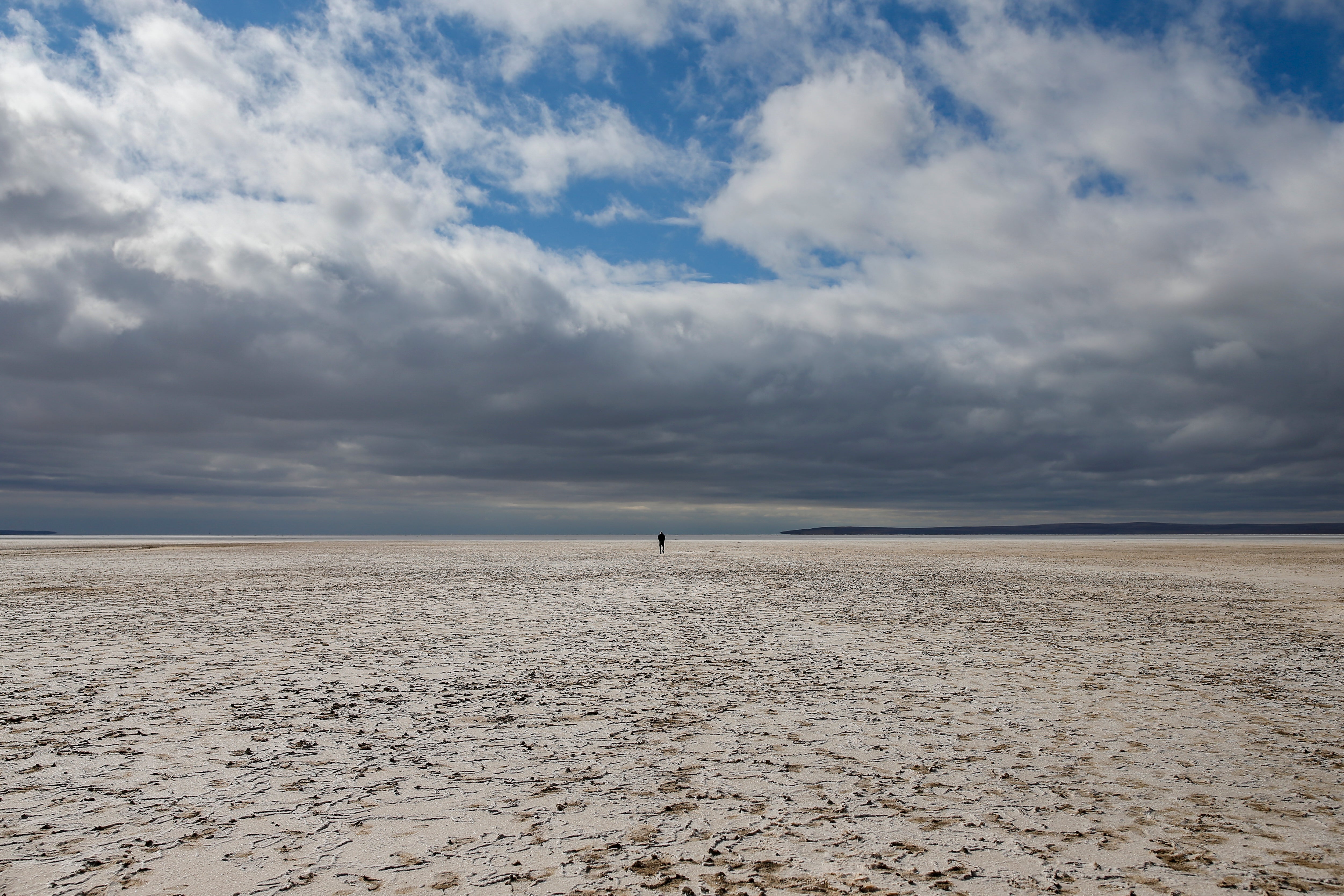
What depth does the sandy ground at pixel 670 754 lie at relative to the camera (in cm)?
459

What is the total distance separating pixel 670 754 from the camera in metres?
6.78

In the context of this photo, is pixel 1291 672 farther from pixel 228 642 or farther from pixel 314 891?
pixel 228 642

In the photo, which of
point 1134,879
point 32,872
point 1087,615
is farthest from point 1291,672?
point 32,872

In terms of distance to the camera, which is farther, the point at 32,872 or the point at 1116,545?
the point at 1116,545

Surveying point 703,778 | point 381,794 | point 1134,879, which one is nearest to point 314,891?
point 381,794

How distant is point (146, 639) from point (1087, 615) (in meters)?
19.3

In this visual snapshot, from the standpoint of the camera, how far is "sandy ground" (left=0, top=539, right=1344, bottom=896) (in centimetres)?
459

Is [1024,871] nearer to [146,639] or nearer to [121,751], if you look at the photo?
[121,751]

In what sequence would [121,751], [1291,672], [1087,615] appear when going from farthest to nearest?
[1087,615], [1291,672], [121,751]

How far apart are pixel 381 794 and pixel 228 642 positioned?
8877 mm

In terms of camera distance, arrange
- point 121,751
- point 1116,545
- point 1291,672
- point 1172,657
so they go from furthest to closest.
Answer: point 1116,545, point 1172,657, point 1291,672, point 121,751

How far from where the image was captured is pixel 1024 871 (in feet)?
14.8

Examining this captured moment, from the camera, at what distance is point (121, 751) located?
675 cm

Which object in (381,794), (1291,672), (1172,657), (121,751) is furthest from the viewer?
(1172,657)
